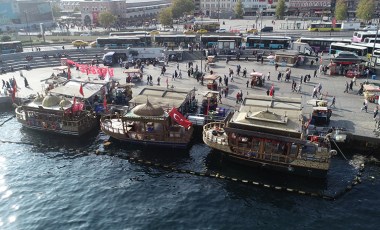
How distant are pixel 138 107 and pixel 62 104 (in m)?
11.6

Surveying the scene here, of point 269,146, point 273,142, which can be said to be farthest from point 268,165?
point 273,142

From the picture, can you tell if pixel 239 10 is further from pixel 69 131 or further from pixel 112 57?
pixel 69 131

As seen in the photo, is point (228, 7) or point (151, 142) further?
point (228, 7)

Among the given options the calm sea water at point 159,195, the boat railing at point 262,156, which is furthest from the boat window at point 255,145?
the calm sea water at point 159,195

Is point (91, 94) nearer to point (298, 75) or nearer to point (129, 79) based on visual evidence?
point (129, 79)

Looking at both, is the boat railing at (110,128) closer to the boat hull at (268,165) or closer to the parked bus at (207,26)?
the boat hull at (268,165)

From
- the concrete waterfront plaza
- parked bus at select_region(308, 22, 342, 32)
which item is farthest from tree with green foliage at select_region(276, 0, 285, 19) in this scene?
the concrete waterfront plaza

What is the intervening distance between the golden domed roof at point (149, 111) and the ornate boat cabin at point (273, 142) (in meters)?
6.73

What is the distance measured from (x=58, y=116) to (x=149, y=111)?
13587 mm

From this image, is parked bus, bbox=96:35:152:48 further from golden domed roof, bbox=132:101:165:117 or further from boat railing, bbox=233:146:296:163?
boat railing, bbox=233:146:296:163

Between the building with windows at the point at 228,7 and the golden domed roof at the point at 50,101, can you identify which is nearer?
the golden domed roof at the point at 50,101

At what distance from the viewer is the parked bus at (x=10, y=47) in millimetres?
84750

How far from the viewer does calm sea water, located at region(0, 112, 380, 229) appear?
30297 mm

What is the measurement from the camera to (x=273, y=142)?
3653cm
